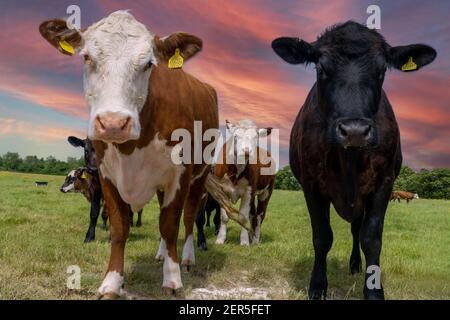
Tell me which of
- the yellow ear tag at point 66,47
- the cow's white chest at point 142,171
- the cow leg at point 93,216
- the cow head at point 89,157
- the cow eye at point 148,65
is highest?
the yellow ear tag at point 66,47

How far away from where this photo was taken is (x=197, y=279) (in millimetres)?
5574

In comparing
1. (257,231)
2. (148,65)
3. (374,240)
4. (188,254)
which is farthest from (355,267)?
(148,65)

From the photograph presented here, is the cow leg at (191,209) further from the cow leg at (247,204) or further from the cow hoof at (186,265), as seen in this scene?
the cow leg at (247,204)

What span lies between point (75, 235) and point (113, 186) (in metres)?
4.73

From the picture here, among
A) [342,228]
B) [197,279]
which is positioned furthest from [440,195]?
[197,279]

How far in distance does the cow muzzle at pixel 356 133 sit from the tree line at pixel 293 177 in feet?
114

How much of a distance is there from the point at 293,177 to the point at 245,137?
103 ft

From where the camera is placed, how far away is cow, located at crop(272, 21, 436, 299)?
13.4 ft

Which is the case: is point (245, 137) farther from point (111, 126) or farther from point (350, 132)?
point (111, 126)

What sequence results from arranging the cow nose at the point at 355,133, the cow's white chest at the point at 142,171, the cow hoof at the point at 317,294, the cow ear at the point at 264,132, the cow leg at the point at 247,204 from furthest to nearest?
the cow ear at the point at 264,132 < the cow leg at the point at 247,204 < the cow hoof at the point at 317,294 < the cow's white chest at the point at 142,171 < the cow nose at the point at 355,133

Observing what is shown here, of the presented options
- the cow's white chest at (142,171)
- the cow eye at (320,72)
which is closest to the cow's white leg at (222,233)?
the cow's white chest at (142,171)

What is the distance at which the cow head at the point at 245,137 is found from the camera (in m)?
9.50
